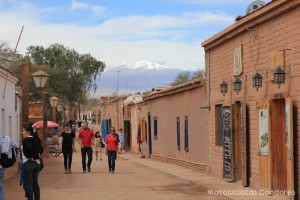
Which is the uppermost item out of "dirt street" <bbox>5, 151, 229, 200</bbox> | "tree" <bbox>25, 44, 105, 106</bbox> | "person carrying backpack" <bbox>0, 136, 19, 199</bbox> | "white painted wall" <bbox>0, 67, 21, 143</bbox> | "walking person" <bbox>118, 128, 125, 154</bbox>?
"tree" <bbox>25, 44, 105, 106</bbox>

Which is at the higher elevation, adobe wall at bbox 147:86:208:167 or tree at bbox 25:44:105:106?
tree at bbox 25:44:105:106

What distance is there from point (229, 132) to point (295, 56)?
470cm

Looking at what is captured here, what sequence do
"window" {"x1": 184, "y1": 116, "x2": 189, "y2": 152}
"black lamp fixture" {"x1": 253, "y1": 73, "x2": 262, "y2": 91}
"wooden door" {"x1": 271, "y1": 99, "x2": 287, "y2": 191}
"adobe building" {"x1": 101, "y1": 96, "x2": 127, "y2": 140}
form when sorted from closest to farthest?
"wooden door" {"x1": 271, "y1": 99, "x2": 287, "y2": 191}
"black lamp fixture" {"x1": 253, "y1": 73, "x2": 262, "y2": 91}
"window" {"x1": 184, "y1": 116, "x2": 189, "y2": 152}
"adobe building" {"x1": 101, "y1": 96, "x2": 127, "y2": 140}

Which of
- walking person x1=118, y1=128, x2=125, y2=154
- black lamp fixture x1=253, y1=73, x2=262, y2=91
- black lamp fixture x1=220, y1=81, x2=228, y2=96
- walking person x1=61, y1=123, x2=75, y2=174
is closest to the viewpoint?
black lamp fixture x1=253, y1=73, x2=262, y2=91

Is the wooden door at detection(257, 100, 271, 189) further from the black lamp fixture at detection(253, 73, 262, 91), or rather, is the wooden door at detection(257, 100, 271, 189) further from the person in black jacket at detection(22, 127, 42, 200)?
the person in black jacket at detection(22, 127, 42, 200)

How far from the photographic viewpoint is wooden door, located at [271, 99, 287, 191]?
13289mm

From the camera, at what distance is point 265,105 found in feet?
44.7

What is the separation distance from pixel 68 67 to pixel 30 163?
180ft

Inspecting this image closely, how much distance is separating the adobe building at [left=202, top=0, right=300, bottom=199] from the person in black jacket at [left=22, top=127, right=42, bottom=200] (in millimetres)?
4760

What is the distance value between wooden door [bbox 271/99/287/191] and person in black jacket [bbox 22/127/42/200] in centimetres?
493

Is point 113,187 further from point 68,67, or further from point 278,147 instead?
point 68,67

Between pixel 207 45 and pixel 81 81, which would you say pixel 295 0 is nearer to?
pixel 207 45

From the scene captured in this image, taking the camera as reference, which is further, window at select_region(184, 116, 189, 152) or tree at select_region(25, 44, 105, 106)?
tree at select_region(25, 44, 105, 106)

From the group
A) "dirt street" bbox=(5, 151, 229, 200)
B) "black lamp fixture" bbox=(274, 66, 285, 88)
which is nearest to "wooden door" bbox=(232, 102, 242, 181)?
"dirt street" bbox=(5, 151, 229, 200)
